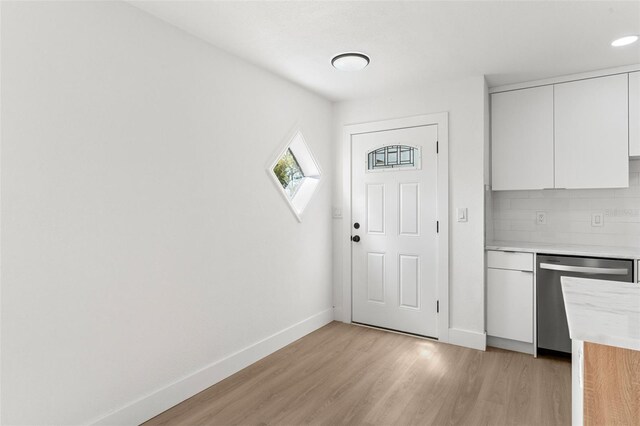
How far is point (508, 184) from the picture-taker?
3.39 metres

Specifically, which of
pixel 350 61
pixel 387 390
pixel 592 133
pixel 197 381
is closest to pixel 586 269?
pixel 592 133

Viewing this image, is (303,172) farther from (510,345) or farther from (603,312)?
(603,312)

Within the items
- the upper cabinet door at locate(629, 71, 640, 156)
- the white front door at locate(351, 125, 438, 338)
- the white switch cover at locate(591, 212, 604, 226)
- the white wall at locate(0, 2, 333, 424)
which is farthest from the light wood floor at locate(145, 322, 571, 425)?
the upper cabinet door at locate(629, 71, 640, 156)

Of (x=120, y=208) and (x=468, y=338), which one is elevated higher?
(x=120, y=208)

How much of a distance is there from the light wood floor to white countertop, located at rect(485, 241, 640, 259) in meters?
0.93

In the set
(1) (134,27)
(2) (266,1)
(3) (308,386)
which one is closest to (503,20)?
(2) (266,1)

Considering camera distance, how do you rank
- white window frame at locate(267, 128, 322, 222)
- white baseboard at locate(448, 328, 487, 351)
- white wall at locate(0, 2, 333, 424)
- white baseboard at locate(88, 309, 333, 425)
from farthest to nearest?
white window frame at locate(267, 128, 322, 222), white baseboard at locate(448, 328, 487, 351), white baseboard at locate(88, 309, 333, 425), white wall at locate(0, 2, 333, 424)

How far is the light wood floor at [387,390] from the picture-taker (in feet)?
7.05

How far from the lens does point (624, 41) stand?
8.21 ft

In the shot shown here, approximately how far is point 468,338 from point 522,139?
196cm

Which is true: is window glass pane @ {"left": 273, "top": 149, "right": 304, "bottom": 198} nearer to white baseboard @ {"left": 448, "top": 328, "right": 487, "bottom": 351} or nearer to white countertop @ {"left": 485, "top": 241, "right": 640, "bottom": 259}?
white countertop @ {"left": 485, "top": 241, "right": 640, "bottom": 259}

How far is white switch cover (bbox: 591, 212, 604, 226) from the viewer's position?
323cm

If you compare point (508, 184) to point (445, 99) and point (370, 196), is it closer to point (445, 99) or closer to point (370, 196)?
point (445, 99)

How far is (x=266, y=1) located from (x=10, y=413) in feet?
8.07
